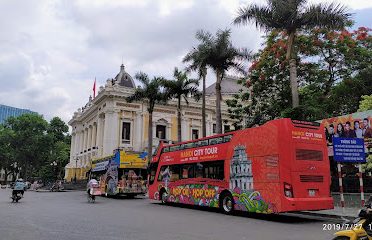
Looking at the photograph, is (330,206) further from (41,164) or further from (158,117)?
(41,164)

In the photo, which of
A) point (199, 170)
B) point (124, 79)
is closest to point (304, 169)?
point (199, 170)

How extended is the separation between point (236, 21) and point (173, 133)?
3139cm

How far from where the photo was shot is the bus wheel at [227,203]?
14.8 metres

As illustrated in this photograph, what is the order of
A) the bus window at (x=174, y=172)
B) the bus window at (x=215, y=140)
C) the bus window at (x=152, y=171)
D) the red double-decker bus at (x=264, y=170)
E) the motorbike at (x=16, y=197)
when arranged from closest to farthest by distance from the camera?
the red double-decker bus at (x=264, y=170), the bus window at (x=215, y=140), the bus window at (x=174, y=172), the bus window at (x=152, y=171), the motorbike at (x=16, y=197)

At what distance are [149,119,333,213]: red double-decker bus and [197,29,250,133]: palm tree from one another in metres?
9.17

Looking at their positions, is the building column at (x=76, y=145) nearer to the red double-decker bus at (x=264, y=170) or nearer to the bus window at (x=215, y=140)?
the red double-decker bus at (x=264, y=170)

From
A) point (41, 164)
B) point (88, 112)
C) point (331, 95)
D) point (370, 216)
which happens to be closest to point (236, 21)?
point (331, 95)

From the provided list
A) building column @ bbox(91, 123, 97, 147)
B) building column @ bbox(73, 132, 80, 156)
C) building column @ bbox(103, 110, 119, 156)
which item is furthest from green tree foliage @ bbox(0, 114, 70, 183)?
building column @ bbox(103, 110, 119, 156)

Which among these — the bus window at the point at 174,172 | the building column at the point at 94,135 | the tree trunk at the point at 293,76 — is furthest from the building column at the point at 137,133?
the tree trunk at the point at 293,76

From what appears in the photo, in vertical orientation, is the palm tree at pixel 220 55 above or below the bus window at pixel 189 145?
above

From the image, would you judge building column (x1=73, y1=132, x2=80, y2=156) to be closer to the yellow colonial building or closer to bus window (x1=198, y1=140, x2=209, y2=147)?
the yellow colonial building

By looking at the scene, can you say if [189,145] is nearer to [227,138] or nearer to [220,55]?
[227,138]

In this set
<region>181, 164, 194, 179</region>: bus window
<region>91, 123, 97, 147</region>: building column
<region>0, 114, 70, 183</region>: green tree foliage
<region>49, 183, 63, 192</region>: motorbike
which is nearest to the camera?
<region>181, 164, 194, 179</region>: bus window

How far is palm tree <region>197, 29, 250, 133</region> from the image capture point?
24.9 m
